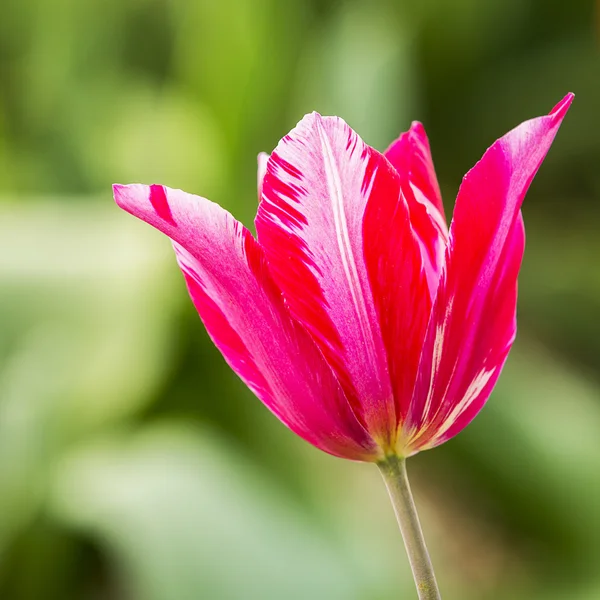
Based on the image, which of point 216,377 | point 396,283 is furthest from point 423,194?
point 216,377

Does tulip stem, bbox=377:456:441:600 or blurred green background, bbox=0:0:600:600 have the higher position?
tulip stem, bbox=377:456:441:600

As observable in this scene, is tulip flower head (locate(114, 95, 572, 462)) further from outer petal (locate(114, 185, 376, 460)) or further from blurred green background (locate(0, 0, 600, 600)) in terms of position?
blurred green background (locate(0, 0, 600, 600))

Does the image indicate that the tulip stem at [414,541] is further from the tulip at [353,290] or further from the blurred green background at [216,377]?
the blurred green background at [216,377]

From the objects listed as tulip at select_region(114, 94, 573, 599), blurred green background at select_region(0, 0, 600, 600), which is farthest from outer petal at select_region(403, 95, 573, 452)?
blurred green background at select_region(0, 0, 600, 600)

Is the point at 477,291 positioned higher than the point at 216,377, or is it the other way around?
the point at 477,291

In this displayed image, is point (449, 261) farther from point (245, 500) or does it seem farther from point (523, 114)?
point (523, 114)

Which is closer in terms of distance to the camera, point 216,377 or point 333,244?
point 333,244

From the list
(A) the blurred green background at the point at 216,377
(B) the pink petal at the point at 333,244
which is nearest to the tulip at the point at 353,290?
(B) the pink petal at the point at 333,244

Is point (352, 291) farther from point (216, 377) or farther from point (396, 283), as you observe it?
point (216, 377)
